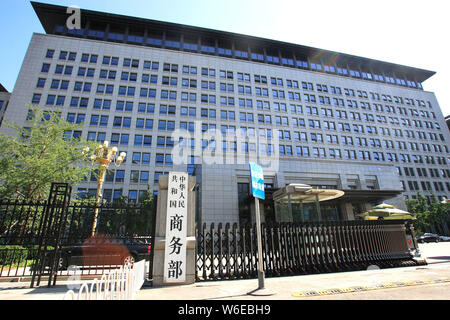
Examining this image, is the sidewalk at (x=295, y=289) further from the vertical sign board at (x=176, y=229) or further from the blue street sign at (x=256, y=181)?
the blue street sign at (x=256, y=181)

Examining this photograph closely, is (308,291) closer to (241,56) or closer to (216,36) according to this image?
(241,56)

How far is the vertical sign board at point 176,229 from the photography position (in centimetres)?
636

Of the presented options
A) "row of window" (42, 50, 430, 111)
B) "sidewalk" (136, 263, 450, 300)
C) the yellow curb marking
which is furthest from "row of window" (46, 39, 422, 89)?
the yellow curb marking

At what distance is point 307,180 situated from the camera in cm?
2962

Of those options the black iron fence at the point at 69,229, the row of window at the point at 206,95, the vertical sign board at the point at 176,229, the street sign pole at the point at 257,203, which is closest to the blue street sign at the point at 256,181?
the street sign pole at the point at 257,203

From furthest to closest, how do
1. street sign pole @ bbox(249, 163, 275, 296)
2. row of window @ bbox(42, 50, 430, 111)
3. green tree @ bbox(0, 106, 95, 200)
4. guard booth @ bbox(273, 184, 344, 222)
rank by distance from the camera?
1. row of window @ bbox(42, 50, 430, 111)
2. green tree @ bbox(0, 106, 95, 200)
3. guard booth @ bbox(273, 184, 344, 222)
4. street sign pole @ bbox(249, 163, 275, 296)

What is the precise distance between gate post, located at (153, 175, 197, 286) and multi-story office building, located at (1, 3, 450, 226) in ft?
58.9

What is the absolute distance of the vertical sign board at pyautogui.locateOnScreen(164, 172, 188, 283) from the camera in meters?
6.36

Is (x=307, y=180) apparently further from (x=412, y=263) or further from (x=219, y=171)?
(x=412, y=263)

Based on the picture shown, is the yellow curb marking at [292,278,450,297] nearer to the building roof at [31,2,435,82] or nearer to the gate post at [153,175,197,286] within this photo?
the gate post at [153,175,197,286]

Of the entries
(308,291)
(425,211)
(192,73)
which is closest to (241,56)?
(192,73)

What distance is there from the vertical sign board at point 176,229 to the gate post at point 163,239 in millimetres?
147
